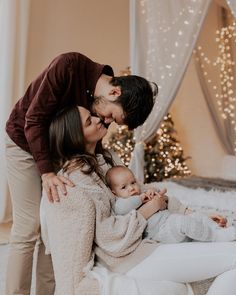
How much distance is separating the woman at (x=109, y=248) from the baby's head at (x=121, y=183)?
0.14 metres

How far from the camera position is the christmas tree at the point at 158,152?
4.21 meters

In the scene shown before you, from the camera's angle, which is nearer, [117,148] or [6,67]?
[6,67]

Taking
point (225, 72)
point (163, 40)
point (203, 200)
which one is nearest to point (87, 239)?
point (203, 200)

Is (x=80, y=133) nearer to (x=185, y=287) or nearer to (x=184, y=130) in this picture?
(x=185, y=287)

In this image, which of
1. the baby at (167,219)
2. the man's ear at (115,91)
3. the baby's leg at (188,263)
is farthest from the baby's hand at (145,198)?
the man's ear at (115,91)

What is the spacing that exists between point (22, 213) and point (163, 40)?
1928 mm

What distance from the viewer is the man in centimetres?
166

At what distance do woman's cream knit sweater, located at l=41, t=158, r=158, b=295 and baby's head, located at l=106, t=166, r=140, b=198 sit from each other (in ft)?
0.69

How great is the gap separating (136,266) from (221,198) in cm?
170

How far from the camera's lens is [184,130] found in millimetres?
4691

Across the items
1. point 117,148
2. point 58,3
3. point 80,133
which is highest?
point 58,3

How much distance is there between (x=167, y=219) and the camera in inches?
61.9

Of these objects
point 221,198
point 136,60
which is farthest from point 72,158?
point 136,60

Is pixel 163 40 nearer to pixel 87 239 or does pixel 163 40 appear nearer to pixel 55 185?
pixel 55 185
